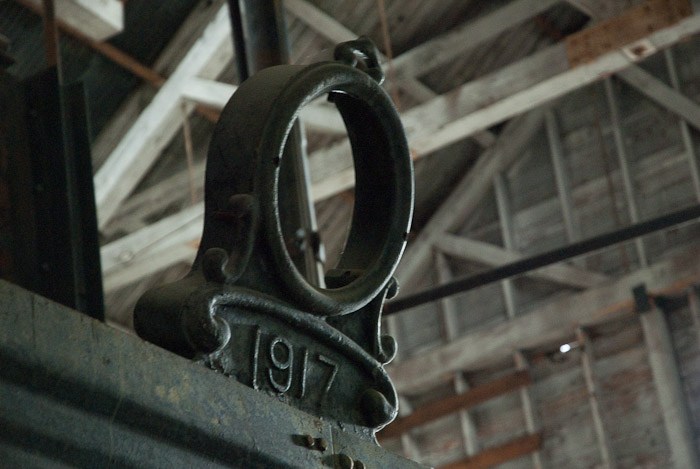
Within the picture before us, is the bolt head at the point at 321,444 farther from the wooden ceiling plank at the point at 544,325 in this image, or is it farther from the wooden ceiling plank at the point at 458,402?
the wooden ceiling plank at the point at 458,402

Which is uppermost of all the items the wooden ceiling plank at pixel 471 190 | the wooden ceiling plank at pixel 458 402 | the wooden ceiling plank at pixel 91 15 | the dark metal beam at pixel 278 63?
the wooden ceiling plank at pixel 471 190

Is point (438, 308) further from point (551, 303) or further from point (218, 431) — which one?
point (218, 431)

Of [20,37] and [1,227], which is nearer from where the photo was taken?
[1,227]

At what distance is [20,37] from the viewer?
7.66 meters

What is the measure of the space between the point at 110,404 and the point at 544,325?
9.29 metres

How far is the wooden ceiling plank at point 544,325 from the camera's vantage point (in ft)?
30.7

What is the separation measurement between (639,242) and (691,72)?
1501mm

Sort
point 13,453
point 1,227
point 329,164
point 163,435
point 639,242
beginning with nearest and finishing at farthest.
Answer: point 13,453
point 163,435
point 1,227
point 329,164
point 639,242

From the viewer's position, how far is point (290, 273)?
1.24 metres

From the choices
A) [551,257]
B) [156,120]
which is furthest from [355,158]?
[156,120]

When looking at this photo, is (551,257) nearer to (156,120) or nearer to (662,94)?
(156,120)

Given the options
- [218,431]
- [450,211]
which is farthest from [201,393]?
[450,211]

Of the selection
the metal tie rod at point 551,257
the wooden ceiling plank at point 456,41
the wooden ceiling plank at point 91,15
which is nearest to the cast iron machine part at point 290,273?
the metal tie rod at point 551,257

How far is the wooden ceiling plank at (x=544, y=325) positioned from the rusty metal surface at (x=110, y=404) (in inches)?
335
